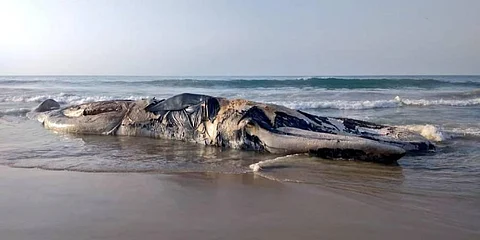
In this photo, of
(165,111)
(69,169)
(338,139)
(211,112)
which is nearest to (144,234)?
(69,169)

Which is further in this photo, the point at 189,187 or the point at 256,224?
the point at 189,187

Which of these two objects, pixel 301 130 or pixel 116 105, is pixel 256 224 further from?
pixel 116 105

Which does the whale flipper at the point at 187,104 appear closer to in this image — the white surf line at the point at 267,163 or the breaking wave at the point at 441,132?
the white surf line at the point at 267,163

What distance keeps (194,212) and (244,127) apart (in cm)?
317

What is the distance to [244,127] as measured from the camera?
637cm

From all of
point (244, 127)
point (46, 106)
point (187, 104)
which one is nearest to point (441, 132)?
point (244, 127)

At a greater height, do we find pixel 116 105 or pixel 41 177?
pixel 116 105

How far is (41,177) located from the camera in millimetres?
4414

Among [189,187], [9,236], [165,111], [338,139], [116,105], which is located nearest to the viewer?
[9,236]

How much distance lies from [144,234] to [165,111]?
4.73 metres

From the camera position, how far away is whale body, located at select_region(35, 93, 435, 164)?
5.58 metres

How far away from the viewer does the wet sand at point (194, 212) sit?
285cm

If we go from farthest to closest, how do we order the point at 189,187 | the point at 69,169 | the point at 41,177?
the point at 69,169 → the point at 41,177 → the point at 189,187

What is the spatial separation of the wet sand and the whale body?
152cm
